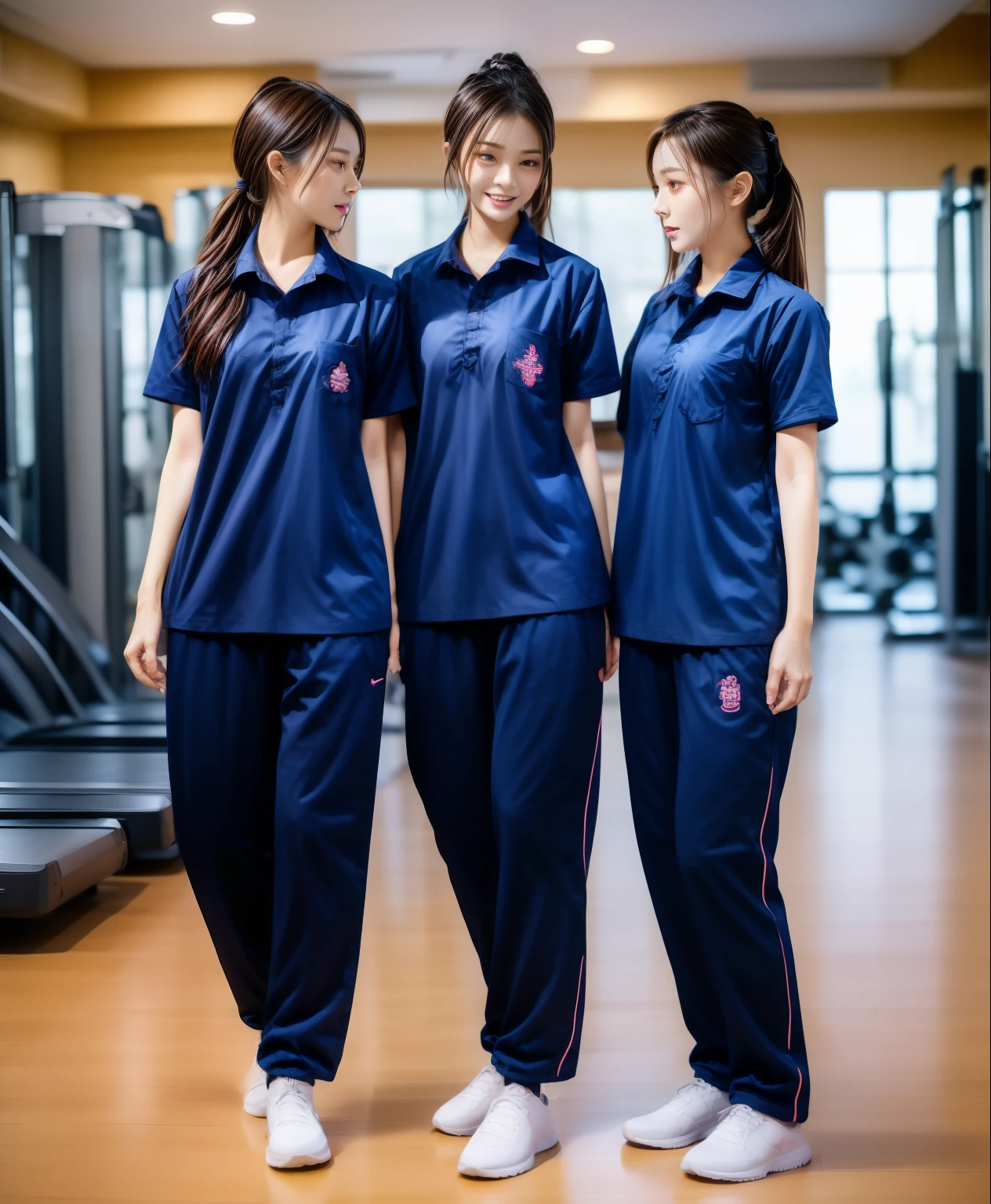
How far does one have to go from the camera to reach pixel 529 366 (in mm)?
1804

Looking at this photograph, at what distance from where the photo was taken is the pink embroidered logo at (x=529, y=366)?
1.80 meters

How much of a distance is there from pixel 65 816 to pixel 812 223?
271 inches

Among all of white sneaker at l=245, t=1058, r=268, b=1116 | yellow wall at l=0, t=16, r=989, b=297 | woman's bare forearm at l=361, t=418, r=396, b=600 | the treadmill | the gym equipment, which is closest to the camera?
woman's bare forearm at l=361, t=418, r=396, b=600

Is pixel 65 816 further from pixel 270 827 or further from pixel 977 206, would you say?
pixel 977 206

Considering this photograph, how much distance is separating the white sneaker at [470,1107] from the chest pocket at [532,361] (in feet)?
3.36

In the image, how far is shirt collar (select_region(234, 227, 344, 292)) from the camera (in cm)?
183

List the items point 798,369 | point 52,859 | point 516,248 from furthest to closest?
point 52,859
point 516,248
point 798,369

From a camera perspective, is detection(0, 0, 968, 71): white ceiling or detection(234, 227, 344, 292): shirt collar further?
detection(0, 0, 968, 71): white ceiling

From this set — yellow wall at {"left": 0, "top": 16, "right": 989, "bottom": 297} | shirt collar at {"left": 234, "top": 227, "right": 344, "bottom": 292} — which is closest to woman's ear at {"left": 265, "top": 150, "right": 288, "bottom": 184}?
shirt collar at {"left": 234, "top": 227, "right": 344, "bottom": 292}

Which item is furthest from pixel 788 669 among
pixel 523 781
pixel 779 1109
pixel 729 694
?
pixel 779 1109

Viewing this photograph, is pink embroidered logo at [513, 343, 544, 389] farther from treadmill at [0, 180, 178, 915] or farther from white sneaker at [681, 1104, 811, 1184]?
treadmill at [0, 180, 178, 915]

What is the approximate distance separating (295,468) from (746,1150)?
1.14 metres

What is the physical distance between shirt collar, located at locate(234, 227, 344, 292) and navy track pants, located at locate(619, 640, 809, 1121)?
2.25 ft

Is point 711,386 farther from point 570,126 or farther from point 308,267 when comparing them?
point 570,126
